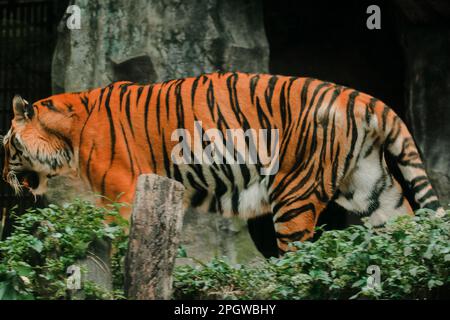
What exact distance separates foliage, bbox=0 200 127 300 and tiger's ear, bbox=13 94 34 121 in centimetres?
173

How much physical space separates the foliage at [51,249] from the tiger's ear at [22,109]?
173 centimetres

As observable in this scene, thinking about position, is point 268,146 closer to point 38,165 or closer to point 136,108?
point 136,108

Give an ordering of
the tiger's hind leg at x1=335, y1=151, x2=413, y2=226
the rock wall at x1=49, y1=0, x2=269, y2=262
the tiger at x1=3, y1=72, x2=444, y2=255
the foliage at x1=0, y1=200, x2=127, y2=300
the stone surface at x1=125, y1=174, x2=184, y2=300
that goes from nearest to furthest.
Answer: the stone surface at x1=125, y1=174, x2=184, y2=300 → the foliage at x1=0, y1=200, x2=127, y2=300 → the tiger at x1=3, y1=72, x2=444, y2=255 → the tiger's hind leg at x1=335, y1=151, x2=413, y2=226 → the rock wall at x1=49, y1=0, x2=269, y2=262

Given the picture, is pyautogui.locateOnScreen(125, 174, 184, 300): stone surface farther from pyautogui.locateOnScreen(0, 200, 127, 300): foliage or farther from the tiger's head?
the tiger's head

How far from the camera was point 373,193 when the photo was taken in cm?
741

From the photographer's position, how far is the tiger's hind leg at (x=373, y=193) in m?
7.35

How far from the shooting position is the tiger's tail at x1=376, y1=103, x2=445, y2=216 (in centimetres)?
723

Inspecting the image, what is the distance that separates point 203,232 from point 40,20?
3732 millimetres

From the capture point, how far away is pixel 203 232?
8023 millimetres

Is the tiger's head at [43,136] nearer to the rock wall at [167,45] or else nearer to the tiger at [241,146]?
the tiger at [241,146]

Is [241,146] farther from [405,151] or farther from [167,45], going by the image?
[167,45]

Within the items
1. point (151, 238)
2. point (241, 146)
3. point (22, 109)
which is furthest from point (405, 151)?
point (22, 109)

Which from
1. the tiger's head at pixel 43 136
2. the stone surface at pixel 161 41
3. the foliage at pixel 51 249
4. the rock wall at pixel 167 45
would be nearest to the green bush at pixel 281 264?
the foliage at pixel 51 249

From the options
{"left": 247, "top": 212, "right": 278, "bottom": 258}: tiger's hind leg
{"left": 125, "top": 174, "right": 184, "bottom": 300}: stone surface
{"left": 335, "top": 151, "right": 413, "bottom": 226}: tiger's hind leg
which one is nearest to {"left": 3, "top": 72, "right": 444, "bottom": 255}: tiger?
{"left": 335, "top": 151, "right": 413, "bottom": 226}: tiger's hind leg
